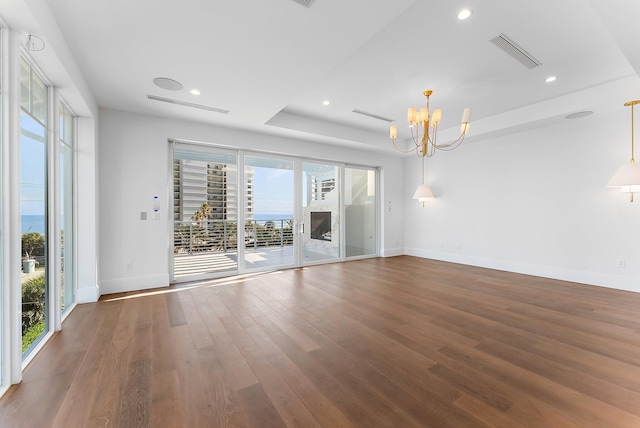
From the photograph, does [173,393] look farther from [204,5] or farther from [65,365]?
[204,5]

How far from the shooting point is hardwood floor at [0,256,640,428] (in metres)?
1.61

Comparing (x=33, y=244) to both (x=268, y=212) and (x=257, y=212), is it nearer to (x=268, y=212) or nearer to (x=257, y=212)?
(x=257, y=212)

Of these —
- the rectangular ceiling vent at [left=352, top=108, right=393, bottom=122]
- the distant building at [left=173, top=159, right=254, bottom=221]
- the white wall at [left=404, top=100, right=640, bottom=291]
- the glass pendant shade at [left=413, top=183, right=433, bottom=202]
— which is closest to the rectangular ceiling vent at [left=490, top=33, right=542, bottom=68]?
the white wall at [left=404, top=100, right=640, bottom=291]

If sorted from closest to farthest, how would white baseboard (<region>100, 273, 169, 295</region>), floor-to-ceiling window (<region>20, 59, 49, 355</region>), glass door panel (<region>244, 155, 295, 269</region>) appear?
1. floor-to-ceiling window (<region>20, 59, 49, 355</region>)
2. white baseboard (<region>100, 273, 169, 295</region>)
3. glass door panel (<region>244, 155, 295, 269</region>)

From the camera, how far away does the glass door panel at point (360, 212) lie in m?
6.77

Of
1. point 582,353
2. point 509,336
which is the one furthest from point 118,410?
point 582,353

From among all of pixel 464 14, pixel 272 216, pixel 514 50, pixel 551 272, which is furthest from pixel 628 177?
pixel 272 216

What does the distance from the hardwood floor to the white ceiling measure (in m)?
2.74

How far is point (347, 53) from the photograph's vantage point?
2611mm

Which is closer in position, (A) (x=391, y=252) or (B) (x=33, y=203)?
(B) (x=33, y=203)

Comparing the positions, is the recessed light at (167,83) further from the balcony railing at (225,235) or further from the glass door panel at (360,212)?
the glass door panel at (360,212)

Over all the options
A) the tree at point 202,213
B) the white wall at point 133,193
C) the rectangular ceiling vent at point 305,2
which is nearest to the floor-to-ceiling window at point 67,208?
the white wall at point 133,193

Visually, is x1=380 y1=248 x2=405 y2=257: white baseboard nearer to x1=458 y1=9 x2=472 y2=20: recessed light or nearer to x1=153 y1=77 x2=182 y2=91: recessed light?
x1=458 y1=9 x2=472 y2=20: recessed light

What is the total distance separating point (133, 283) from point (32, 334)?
175 centimetres
